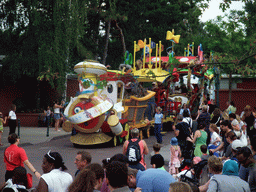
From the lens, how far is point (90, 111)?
13703 mm

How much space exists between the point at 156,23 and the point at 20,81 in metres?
13.1

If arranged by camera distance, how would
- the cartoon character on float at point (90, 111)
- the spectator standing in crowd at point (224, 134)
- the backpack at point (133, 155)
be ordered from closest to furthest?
the backpack at point (133, 155) < the spectator standing in crowd at point (224, 134) < the cartoon character on float at point (90, 111)

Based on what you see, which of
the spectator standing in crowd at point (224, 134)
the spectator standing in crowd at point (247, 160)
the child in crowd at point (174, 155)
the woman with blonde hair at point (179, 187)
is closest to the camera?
the woman with blonde hair at point (179, 187)

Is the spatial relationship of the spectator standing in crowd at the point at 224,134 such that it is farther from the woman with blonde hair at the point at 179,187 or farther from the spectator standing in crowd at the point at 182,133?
the woman with blonde hair at the point at 179,187

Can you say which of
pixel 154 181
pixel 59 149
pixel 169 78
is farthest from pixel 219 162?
pixel 169 78

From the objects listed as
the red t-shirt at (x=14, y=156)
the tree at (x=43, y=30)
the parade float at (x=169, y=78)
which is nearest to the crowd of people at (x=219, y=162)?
the red t-shirt at (x=14, y=156)

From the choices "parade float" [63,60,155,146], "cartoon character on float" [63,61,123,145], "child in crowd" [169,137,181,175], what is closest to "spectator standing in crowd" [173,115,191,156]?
"child in crowd" [169,137,181,175]

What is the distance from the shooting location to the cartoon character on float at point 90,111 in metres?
13.7

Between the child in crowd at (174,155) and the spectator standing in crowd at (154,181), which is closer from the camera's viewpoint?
the spectator standing in crowd at (154,181)

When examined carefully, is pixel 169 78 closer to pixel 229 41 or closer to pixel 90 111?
pixel 90 111

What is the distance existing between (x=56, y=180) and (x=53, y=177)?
0.05 metres

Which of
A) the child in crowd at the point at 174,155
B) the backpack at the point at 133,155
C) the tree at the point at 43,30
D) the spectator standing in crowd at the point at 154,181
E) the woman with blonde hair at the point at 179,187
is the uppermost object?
the tree at the point at 43,30

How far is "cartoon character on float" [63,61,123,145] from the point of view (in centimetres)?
1374

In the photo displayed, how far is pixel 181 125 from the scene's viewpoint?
409 inches
